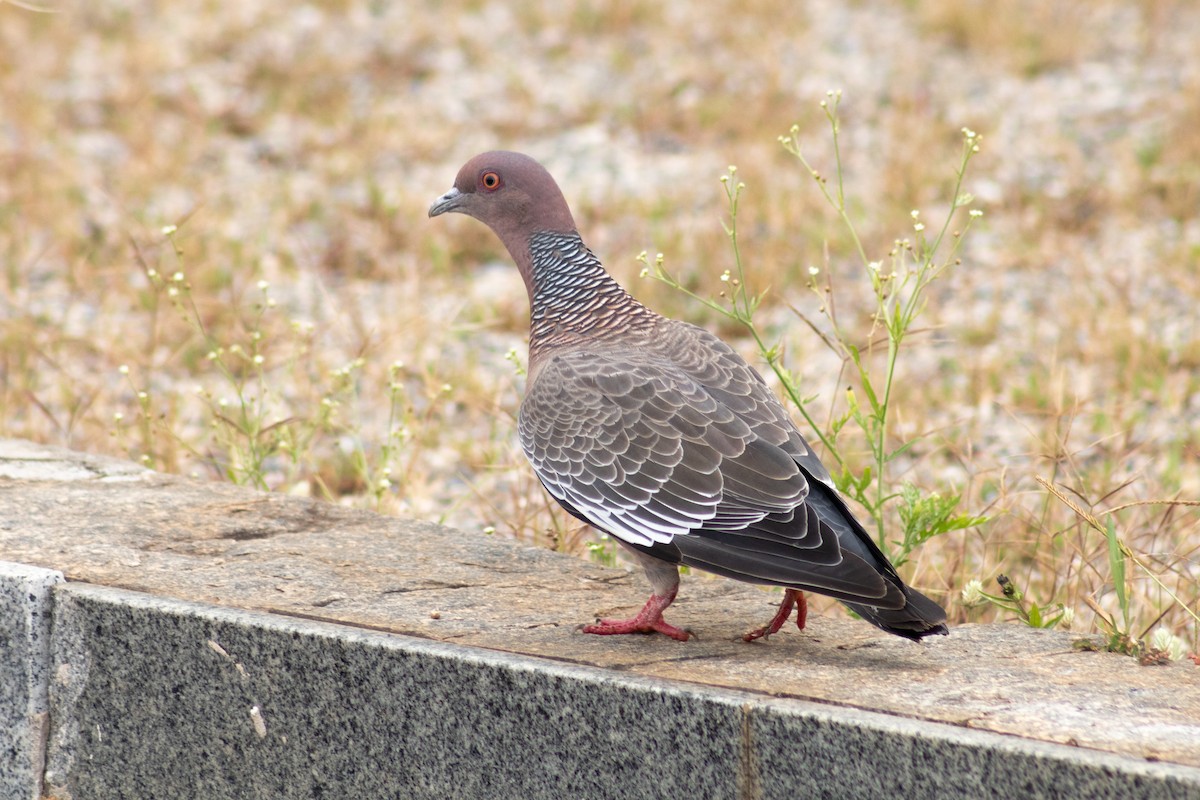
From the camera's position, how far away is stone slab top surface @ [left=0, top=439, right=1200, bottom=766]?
2.75 meters

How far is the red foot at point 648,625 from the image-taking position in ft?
10.6

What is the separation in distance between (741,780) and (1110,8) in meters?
9.96

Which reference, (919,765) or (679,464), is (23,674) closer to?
(679,464)

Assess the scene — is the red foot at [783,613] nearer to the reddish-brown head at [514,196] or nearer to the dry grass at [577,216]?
the dry grass at [577,216]

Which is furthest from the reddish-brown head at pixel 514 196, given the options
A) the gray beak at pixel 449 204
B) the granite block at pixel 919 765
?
the granite block at pixel 919 765

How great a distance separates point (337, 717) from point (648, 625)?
2.28 feet

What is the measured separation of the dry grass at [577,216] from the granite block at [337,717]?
1.32m

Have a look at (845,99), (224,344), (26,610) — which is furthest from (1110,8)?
(26,610)

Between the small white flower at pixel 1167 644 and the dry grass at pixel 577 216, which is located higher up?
the dry grass at pixel 577 216

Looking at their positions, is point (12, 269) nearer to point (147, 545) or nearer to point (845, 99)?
point (147, 545)

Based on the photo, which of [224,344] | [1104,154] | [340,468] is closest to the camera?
[340,468]

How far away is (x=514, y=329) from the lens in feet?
23.9

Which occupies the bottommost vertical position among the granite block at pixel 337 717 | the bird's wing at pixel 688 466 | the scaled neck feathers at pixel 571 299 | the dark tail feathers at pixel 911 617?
the granite block at pixel 337 717

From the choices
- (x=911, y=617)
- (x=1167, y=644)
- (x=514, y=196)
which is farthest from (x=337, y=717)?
(x=1167, y=644)
